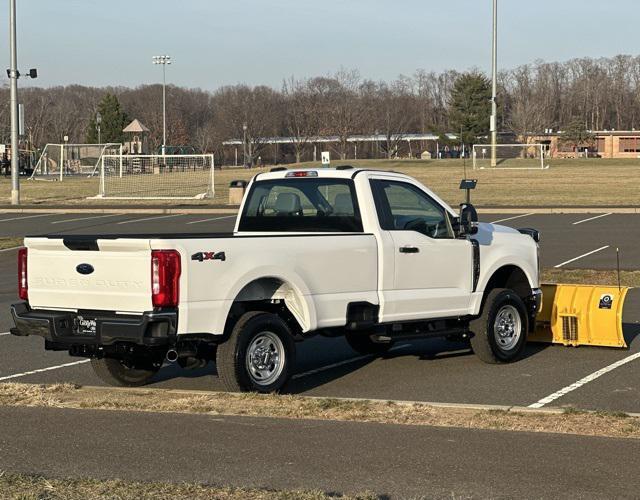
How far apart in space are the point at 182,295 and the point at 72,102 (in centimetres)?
17108

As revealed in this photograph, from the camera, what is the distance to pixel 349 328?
34.1 feet

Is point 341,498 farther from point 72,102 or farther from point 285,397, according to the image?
point 72,102

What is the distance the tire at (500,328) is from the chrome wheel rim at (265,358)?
8.16ft

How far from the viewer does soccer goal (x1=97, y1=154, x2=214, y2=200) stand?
52.8 meters

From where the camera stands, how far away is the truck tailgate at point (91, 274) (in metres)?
9.09

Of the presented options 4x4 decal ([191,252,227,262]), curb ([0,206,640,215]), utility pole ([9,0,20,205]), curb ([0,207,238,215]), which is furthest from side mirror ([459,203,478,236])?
utility pole ([9,0,20,205])

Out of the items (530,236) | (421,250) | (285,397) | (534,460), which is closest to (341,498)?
(534,460)

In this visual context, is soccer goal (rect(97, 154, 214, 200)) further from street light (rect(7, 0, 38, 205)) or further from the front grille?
the front grille

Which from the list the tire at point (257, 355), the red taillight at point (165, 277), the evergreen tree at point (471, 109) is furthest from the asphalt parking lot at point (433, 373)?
the evergreen tree at point (471, 109)

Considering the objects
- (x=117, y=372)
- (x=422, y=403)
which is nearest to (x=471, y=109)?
(x=117, y=372)

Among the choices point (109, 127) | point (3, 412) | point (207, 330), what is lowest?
point (3, 412)

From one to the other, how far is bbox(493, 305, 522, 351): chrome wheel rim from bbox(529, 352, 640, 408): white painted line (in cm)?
100

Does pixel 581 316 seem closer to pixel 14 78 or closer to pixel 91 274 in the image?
pixel 91 274

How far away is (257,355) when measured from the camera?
31.9 ft
